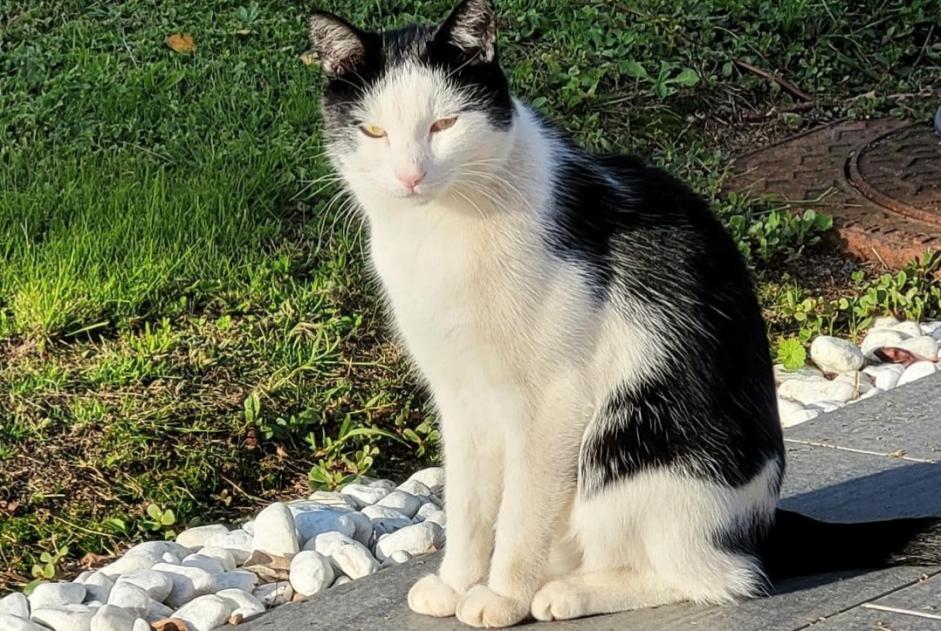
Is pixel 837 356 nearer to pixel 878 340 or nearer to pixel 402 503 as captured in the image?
pixel 878 340

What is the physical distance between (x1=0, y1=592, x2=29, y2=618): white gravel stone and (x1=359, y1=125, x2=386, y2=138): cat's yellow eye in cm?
142

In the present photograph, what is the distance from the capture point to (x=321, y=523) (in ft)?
12.3

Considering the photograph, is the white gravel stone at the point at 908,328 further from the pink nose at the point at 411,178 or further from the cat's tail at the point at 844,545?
the pink nose at the point at 411,178

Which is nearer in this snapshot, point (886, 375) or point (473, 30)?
point (473, 30)

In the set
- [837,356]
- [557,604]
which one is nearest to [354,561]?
[557,604]

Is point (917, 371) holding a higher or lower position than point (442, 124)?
lower

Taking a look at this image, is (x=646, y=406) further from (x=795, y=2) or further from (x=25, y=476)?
(x=795, y=2)

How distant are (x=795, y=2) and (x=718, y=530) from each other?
5.21 meters

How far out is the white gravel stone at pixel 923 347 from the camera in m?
4.84

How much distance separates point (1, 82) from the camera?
6.60 m

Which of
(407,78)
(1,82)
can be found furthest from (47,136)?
(407,78)

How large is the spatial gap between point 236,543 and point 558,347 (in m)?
1.35

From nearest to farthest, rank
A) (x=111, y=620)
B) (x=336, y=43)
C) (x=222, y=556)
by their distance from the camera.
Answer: (x=336, y=43)
(x=111, y=620)
(x=222, y=556)

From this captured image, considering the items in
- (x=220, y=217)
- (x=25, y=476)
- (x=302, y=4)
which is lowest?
(x=25, y=476)
